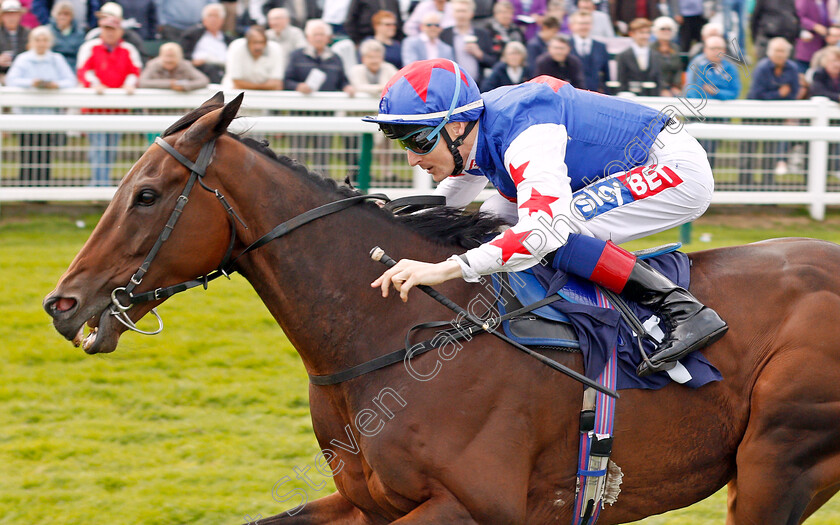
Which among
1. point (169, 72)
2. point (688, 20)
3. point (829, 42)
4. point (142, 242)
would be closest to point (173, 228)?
point (142, 242)

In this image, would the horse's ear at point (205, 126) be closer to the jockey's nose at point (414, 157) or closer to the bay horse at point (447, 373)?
the bay horse at point (447, 373)

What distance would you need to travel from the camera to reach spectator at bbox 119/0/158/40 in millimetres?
10266

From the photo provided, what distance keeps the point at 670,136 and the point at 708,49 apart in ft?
20.5

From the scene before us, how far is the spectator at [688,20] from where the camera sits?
472 inches

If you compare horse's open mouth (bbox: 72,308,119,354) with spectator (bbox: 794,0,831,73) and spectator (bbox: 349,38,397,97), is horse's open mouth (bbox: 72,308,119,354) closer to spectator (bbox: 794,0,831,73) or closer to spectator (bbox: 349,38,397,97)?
spectator (bbox: 349,38,397,97)

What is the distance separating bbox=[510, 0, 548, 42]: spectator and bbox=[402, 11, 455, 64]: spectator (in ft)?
5.13

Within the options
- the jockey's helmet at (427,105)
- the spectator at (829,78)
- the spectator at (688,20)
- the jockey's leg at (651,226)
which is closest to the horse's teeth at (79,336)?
the jockey's helmet at (427,105)

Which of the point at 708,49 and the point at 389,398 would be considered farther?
the point at 708,49

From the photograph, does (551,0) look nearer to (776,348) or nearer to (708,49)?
(708,49)

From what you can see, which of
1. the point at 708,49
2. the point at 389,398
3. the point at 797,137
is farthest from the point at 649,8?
the point at 389,398

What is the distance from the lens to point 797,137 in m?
8.98

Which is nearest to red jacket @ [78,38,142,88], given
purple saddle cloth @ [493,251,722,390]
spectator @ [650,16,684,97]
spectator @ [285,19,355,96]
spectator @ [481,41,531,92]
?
spectator @ [285,19,355,96]

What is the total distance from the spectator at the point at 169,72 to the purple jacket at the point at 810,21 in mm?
6950

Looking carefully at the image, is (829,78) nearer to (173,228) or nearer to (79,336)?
(173,228)
